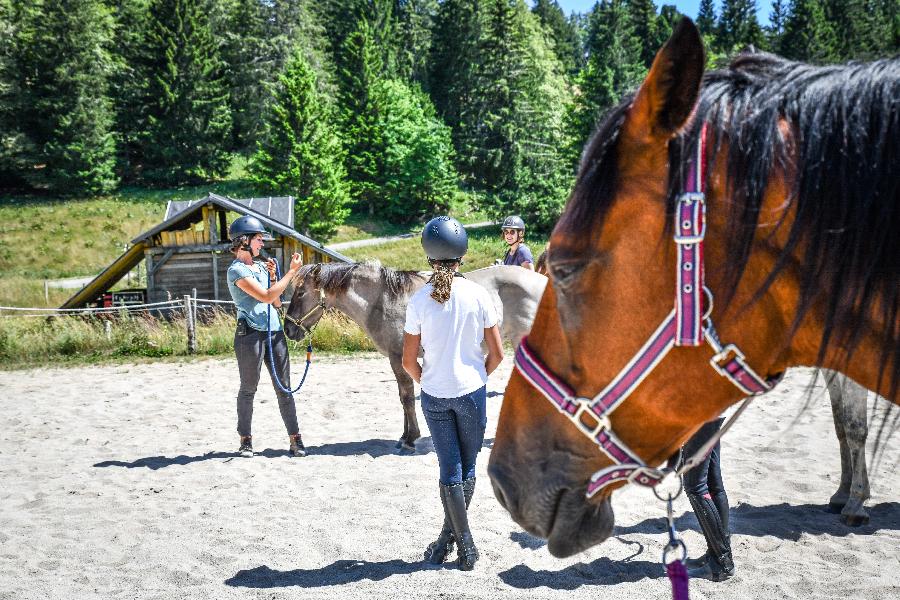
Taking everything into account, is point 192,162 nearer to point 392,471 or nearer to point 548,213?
point 548,213

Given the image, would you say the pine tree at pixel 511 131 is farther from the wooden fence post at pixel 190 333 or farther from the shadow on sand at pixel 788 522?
the shadow on sand at pixel 788 522

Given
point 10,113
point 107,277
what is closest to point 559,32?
point 10,113

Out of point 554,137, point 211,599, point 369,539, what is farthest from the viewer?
point 554,137

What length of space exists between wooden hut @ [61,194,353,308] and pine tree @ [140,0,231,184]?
1106 inches

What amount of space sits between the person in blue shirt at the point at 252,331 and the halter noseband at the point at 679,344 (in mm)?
5282

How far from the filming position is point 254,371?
254 inches

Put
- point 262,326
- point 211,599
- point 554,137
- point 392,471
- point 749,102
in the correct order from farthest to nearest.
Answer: point 554,137 → point 262,326 → point 392,471 → point 211,599 → point 749,102

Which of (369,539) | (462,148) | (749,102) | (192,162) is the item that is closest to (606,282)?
(749,102)

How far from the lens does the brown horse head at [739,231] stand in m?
1.12

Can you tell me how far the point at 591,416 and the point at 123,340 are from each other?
13.6 meters

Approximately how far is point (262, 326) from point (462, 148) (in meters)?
42.4

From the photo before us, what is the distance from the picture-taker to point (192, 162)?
153 feet

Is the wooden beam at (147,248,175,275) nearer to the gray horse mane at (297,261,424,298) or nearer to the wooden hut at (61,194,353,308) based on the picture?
the wooden hut at (61,194,353,308)

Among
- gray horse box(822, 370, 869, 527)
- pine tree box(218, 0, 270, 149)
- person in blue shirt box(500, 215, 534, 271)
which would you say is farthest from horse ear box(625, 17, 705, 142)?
pine tree box(218, 0, 270, 149)
